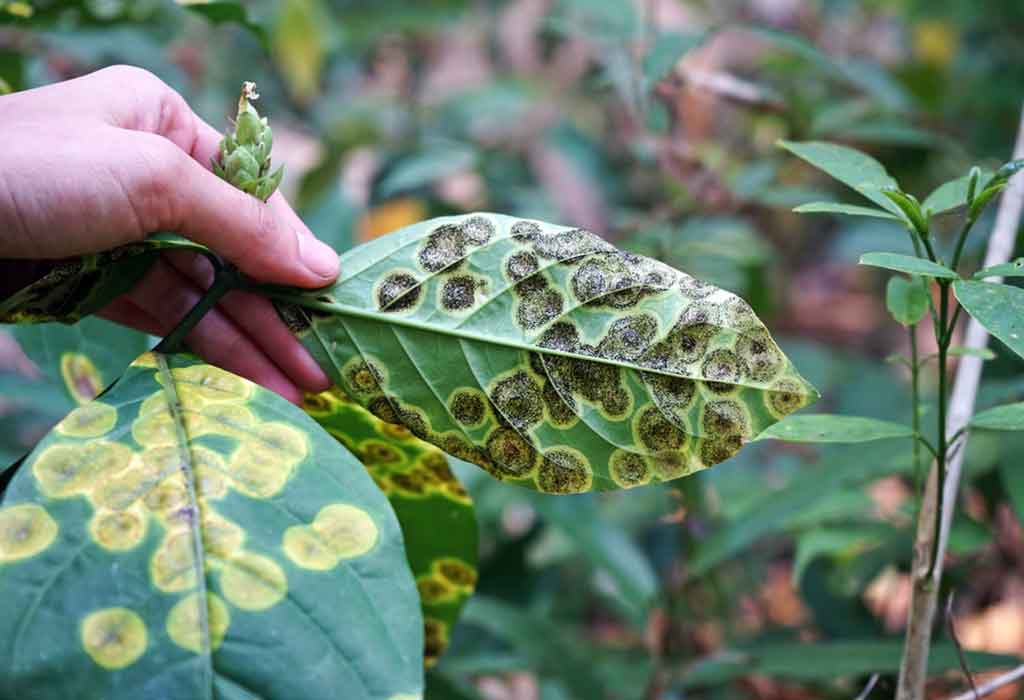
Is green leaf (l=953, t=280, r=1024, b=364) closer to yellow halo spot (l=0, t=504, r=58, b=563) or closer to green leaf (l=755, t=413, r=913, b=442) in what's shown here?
green leaf (l=755, t=413, r=913, b=442)

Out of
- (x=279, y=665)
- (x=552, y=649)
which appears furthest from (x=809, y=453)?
(x=279, y=665)

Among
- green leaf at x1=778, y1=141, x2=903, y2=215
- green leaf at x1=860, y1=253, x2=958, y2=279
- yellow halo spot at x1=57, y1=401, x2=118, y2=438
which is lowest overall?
yellow halo spot at x1=57, y1=401, x2=118, y2=438

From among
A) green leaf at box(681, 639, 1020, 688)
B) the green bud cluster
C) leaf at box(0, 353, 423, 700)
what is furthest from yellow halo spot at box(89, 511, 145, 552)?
green leaf at box(681, 639, 1020, 688)

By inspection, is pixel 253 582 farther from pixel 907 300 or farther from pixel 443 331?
pixel 907 300

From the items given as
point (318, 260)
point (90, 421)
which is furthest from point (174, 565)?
point (318, 260)

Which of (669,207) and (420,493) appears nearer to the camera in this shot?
(420,493)

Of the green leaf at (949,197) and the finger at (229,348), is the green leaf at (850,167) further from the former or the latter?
the finger at (229,348)

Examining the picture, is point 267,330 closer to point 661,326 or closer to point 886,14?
point 661,326
